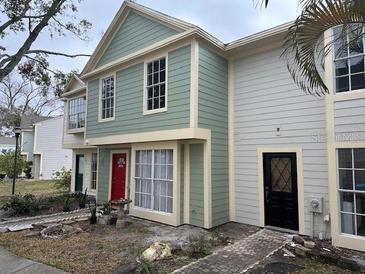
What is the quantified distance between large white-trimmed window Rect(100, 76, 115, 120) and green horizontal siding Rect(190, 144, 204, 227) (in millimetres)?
4378

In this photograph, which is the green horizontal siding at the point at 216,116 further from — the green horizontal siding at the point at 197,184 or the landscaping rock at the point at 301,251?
the landscaping rock at the point at 301,251

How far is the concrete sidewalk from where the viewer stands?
5121 mm

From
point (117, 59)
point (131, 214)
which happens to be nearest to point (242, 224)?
point (131, 214)

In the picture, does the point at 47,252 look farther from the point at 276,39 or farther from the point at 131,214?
the point at 276,39

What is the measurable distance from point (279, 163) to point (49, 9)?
36.4ft

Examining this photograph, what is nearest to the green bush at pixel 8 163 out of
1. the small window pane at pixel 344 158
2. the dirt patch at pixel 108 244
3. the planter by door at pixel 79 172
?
the planter by door at pixel 79 172

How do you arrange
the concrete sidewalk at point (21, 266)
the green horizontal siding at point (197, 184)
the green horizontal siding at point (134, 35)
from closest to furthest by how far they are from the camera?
the concrete sidewalk at point (21, 266)
the green horizontal siding at point (197, 184)
the green horizontal siding at point (134, 35)

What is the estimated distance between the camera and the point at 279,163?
313 inches

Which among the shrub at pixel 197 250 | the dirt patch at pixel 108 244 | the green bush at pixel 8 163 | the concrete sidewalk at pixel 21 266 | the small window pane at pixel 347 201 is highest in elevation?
the green bush at pixel 8 163

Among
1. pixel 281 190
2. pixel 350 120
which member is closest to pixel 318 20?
pixel 350 120

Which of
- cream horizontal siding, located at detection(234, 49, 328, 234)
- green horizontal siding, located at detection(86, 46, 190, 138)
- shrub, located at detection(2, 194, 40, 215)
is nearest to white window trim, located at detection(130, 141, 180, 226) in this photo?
green horizontal siding, located at detection(86, 46, 190, 138)

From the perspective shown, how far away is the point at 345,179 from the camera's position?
20.6 feet

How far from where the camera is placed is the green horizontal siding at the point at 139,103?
27.0ft

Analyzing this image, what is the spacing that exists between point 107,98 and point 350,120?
878cm
